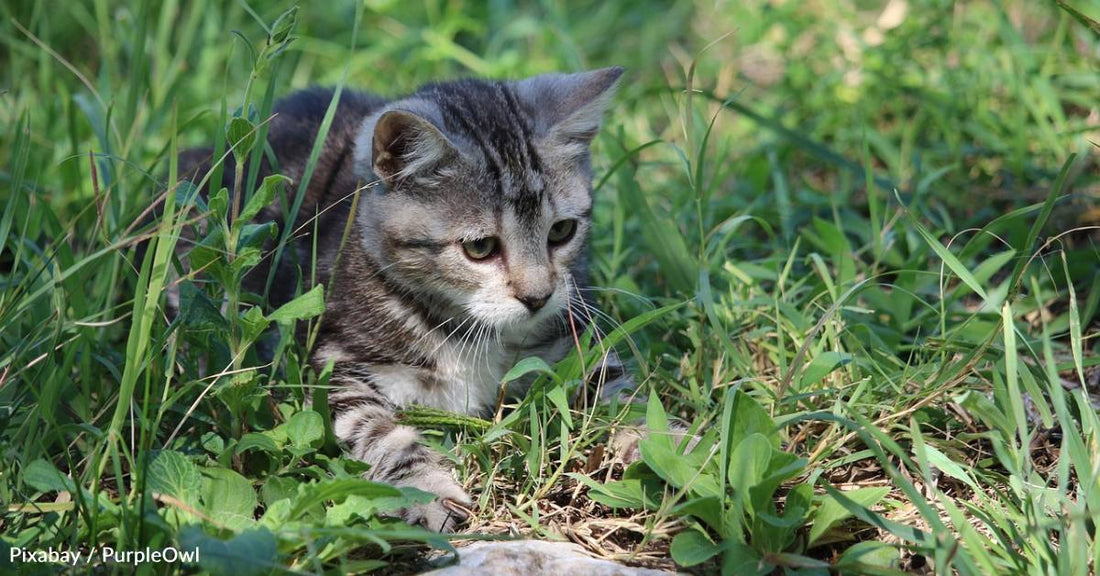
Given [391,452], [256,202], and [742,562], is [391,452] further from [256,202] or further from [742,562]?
[742,562]

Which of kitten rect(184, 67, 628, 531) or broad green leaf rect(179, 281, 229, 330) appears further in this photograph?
kitten rect(184, 67, 628, 531)

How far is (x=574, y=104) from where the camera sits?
9.20ft

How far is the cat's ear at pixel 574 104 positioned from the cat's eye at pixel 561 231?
0.24 meters

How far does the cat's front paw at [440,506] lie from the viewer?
233 centimetres

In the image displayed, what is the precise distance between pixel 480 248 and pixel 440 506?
0.71 metres

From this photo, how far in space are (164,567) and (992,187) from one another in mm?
3285

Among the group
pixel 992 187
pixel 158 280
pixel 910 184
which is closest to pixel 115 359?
pixel 158 280

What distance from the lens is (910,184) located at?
385 centimetres

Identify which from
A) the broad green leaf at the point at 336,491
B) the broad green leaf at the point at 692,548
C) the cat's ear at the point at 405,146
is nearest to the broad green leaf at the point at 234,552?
the broad green leaf at the point at 336,491

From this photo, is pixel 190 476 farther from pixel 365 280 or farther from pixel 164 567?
pixel 365 280

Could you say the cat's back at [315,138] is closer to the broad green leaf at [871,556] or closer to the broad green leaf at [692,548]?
the broad green leaf at [692,548]

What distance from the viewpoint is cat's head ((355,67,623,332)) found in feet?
8.60

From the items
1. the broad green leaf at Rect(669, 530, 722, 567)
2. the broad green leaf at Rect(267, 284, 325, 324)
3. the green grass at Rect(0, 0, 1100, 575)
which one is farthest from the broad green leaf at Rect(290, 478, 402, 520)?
the broad green leaf at Rect(669, 530, 722, 567)

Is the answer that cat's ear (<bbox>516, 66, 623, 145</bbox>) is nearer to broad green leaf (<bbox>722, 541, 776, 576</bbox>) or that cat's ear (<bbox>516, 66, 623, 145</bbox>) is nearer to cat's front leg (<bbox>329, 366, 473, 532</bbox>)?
cat's front leg (<bbox>329, 366, 473, 532</bbox>)
